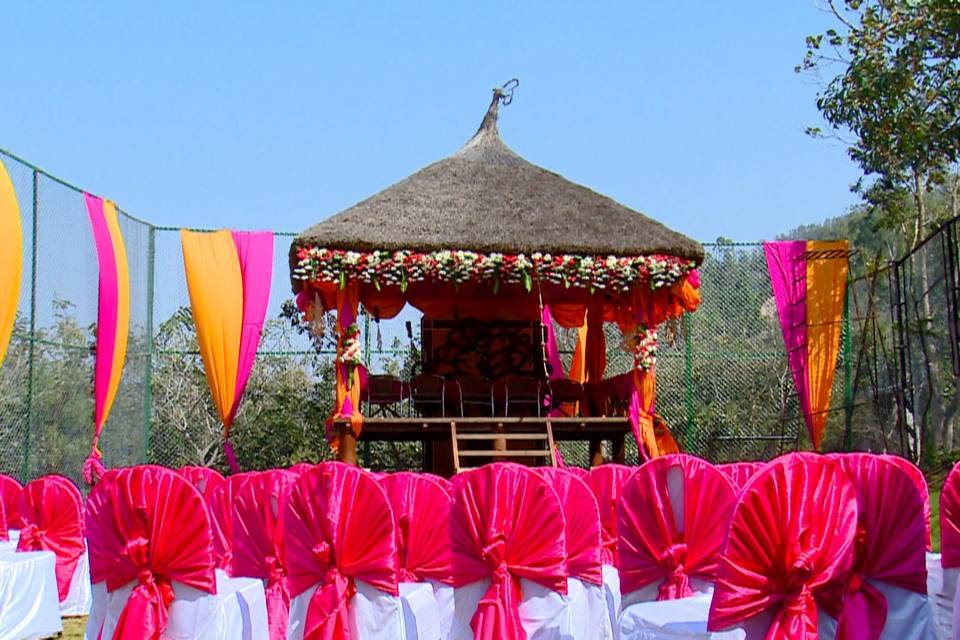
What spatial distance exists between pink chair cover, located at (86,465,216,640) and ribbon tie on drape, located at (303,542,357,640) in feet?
1.50

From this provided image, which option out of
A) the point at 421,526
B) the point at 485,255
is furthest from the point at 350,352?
the point at 421,526

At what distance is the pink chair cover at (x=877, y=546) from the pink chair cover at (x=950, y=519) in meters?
0.46

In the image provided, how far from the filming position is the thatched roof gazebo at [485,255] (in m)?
14.5

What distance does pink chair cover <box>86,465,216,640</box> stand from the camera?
5.29 metres

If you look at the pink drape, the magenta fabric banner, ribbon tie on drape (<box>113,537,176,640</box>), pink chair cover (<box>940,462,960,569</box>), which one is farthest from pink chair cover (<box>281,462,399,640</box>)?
the pink drape

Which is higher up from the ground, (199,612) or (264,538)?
(264,538)

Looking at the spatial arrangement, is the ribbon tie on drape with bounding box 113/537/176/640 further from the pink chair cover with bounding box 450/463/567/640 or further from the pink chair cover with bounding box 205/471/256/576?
the pink chair cover with bounding box 450/463/567/640

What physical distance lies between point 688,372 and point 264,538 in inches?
490

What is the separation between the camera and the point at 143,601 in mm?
5305

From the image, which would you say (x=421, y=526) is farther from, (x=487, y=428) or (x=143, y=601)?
(x=487, y=428)

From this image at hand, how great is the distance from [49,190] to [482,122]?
25.7ft

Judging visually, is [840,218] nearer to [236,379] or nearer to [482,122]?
[482,122]

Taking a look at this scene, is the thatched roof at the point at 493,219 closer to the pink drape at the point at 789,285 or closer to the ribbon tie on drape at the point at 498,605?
the pink drape at the point at 789,285

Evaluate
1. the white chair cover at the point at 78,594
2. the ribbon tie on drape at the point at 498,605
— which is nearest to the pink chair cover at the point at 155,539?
the ribbon tie on drape at the point at 498,605
